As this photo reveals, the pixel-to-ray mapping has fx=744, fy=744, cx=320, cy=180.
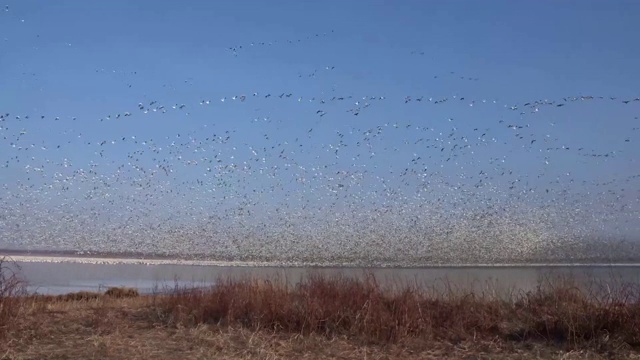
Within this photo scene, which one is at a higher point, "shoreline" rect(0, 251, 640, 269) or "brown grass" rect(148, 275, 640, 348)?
"brown grass" rect(148, 275, 640, 348)

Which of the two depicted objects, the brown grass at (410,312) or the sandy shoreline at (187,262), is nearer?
the brown grass at (410,312)

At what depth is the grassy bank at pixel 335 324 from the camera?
474 inches

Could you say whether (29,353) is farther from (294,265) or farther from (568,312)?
(294,265)

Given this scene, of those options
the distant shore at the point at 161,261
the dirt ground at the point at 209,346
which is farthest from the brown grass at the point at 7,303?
the distant shore at the point at 161,261

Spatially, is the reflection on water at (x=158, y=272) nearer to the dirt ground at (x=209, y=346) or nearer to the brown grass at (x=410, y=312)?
the brown grass at (x=410, y=312)

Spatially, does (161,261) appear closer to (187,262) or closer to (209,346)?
(187,262)

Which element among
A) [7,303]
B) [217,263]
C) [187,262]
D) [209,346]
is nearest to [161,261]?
[187,262]

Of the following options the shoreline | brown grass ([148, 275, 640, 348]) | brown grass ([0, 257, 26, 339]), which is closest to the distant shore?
the shoreline

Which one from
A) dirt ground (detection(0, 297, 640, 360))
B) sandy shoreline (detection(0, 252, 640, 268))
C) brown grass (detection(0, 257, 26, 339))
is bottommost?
sandy shoreline (detection(0, 252, 640, 268))

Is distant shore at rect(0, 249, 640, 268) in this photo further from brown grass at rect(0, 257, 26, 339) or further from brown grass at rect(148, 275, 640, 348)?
brown grass at rect(0, 257, 26, 339)

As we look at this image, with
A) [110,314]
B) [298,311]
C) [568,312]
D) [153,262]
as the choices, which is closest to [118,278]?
[153,262]

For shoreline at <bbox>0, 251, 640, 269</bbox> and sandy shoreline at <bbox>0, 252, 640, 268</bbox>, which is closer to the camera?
shoreline at <bbox>0, 251, 640, 269</bbox>

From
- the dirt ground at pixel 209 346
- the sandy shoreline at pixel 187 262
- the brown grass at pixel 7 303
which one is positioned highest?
the brown grass at pixel 7 303

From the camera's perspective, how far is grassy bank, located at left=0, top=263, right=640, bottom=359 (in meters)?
12.0
